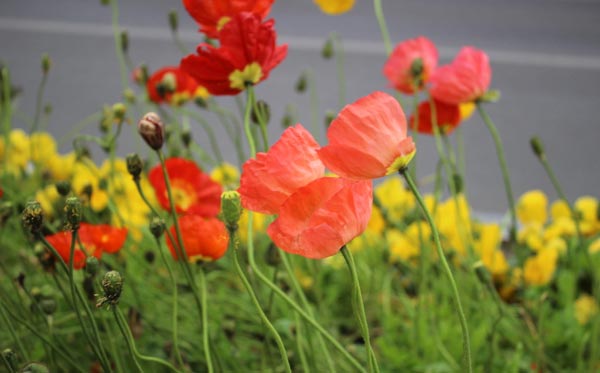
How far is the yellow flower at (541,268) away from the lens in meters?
0.99

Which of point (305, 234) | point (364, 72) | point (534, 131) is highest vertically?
point (305, 234)

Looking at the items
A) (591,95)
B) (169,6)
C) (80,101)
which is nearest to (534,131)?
(591,95)

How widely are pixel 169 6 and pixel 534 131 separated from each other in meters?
2.77

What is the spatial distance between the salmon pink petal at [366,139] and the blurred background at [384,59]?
2.29 meters

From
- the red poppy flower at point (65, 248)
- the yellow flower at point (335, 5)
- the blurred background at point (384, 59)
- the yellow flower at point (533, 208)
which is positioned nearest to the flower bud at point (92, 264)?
the red poppy flower at point (65, 248)

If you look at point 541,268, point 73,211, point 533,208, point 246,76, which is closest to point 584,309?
point 541,268

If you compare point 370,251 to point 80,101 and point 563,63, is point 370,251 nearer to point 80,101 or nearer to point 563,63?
point 80,101

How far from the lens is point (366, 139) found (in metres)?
0.41

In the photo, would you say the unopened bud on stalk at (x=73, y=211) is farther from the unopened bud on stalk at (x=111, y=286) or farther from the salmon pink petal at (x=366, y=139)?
the salmon pink petal at (x=366, y=139)

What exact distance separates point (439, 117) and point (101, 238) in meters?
0.39

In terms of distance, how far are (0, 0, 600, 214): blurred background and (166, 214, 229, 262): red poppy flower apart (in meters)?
2.15

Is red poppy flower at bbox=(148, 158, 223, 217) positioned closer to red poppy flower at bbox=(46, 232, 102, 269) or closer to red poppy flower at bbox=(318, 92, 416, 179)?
red poppy flower at bbox=(46, 232, 102, 269)

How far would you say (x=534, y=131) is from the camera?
3271 mm

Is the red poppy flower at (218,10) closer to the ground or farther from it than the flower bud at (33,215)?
farther from it
